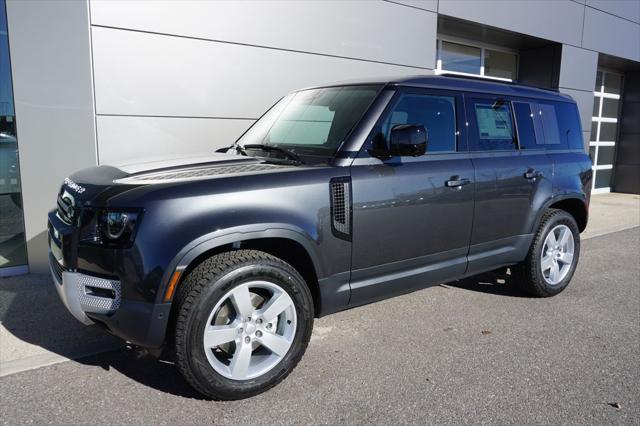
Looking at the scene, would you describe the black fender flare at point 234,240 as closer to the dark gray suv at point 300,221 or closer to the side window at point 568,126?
the dark gray suv at point 300,221

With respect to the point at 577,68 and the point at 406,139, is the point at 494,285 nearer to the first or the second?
the point at 406,139

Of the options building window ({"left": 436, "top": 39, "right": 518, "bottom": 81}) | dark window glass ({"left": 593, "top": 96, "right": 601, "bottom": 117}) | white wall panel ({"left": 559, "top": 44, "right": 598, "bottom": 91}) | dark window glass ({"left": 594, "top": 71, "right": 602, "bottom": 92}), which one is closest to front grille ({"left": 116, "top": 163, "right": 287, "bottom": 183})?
building window ({"left": 436, "top": 39, "right": 518, "bottom": 81})

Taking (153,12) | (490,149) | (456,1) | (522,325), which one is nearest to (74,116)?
(153,12)

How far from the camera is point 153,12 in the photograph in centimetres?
566

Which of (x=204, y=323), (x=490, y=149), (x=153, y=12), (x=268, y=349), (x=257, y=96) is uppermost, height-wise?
(x=153, y=12)

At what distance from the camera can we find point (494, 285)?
5.36 metres

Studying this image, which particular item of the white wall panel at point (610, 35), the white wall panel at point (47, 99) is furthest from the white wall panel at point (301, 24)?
the white wall panel at point (610, 35)

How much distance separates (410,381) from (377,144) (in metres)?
1.59

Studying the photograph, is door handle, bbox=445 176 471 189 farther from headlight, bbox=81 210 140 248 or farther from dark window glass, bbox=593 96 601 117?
dark window glass, bbox=593 96 601 117

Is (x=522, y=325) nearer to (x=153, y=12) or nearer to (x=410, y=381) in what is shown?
(x=410, y=381)

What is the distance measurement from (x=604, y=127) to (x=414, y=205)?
1318cm

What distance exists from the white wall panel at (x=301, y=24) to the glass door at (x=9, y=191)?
1239 mm

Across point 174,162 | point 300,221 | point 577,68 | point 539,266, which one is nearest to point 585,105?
point 577,68

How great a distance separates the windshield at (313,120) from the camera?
3604mm
